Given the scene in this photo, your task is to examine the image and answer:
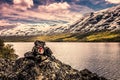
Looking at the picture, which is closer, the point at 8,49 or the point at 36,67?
the point at 36,67

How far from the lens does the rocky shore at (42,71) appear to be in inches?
2100

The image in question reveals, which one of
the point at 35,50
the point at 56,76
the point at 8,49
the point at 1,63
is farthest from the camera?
the point at 8,49

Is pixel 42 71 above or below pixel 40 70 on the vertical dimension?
below

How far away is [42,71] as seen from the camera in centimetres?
5366

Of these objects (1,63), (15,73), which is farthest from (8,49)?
(15,73)

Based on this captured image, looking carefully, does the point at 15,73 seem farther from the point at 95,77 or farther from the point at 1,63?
the point at 95,77

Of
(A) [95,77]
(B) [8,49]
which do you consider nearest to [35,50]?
(A) [95,77]

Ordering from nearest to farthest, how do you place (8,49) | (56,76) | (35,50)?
1. (56,76)
2. (35,50)
3. (8,49)

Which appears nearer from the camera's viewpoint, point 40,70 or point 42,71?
point 42,71

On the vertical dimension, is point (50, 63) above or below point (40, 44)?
below

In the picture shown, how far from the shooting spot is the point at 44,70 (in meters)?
53.8

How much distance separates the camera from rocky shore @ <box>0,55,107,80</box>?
53.3 m

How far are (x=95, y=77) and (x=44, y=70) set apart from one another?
11.4m

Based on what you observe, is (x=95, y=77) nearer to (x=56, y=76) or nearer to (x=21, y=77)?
(x=56, y=76)
